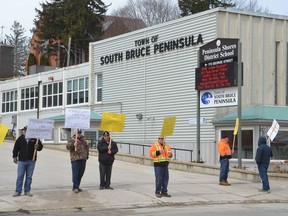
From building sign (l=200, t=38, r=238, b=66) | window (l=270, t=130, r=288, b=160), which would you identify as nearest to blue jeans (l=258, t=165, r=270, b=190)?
building sign (l=200, t=38, r=238, b=66)

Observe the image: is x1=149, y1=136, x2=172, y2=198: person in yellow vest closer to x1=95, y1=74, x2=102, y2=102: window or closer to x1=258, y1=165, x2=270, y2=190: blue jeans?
x1=258, y1=165, x2=270, y2=190: blue jeans

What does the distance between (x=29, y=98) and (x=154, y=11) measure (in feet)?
88.9

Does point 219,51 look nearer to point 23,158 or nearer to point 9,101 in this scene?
point 23,158

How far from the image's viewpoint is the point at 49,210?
12.2 m

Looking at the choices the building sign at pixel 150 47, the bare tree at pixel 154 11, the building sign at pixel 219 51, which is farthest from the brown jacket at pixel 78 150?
the bare tree at pixel 154 11

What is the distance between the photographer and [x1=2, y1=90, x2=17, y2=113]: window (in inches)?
1923

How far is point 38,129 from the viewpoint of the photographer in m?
13.8

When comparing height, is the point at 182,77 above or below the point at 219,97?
above

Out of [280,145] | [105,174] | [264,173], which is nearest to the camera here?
[105,174]

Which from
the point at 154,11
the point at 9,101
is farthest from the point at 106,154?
the point at 154,11

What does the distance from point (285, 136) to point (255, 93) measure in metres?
2.91

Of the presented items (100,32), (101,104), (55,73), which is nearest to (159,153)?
(101,104)

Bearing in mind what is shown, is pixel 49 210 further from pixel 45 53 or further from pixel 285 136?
pixel 45 53

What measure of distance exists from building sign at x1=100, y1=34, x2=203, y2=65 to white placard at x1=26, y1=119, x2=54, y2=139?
52.8 feet
